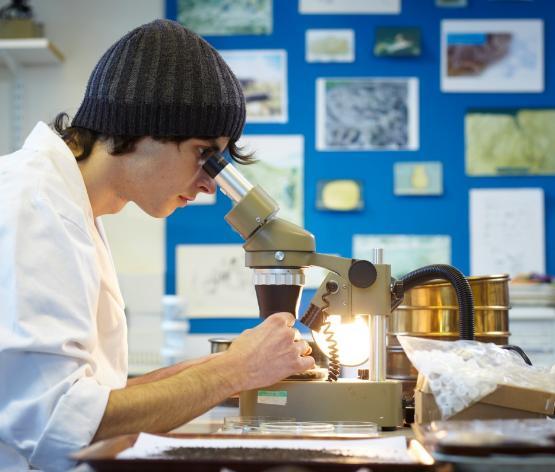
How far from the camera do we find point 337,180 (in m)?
3.93

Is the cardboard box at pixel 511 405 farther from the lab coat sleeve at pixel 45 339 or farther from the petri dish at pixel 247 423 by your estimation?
the lab coat sleeve at pixel 45 339

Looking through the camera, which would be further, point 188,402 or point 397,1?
point 397,1

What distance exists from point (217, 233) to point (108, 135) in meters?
2.43

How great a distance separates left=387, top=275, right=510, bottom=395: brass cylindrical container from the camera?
5.36 feet

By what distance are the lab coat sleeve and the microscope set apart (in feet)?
1.01

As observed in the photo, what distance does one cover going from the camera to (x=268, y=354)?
1.35 meters

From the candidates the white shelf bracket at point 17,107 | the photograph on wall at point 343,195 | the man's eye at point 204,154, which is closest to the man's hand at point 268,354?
the man's eye at point 204,154

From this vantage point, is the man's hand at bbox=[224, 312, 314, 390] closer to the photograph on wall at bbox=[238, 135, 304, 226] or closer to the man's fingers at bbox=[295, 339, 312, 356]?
the man's fingers at bbox=[295, 339, 312, 356]

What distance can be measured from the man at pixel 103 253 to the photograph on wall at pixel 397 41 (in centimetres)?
238

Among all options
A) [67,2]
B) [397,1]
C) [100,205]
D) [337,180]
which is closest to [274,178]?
[337,180]

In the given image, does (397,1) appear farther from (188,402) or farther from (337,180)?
(188,402)

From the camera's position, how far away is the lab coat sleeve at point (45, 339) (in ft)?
3.72

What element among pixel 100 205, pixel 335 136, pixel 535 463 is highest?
pixel 335 136

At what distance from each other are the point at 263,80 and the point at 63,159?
2.65m
